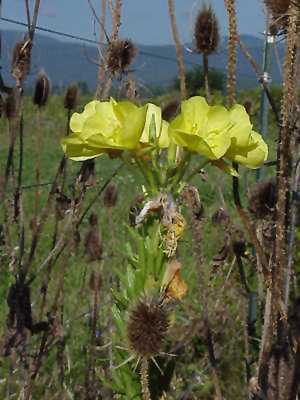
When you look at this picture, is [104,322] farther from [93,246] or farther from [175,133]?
[175,133]

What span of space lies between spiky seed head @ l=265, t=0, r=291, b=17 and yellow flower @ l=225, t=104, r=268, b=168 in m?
0.31

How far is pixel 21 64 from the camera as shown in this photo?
1.57 metres

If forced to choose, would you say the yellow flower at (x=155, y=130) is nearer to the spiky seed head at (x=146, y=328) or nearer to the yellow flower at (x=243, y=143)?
the yellow flower at (x=243, y=143)

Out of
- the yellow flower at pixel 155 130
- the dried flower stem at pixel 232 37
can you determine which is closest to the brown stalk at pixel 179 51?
the dried flower stem at pixel 232 37

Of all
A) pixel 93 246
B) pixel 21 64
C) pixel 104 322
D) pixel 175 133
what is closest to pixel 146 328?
pixel 175 133

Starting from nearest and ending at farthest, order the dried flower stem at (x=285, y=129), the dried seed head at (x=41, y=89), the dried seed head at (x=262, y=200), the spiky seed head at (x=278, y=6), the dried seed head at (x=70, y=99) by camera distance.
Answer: the dried flower stem at (x=285, y=129) < the spiky seed head at (x=278, y=6) < the dried seed head at (x=262, y=200) < the dried seed head at (x=41, y=89) < the dried seed head at (x=70, y=99)

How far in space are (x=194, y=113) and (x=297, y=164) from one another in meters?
0.54

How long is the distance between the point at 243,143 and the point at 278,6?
390mm

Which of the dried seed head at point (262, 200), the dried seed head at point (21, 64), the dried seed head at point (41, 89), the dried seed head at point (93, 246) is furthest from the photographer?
the dried seed head at point (93, 246)

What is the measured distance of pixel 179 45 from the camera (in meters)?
1.33

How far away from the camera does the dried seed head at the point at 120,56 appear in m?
1.66

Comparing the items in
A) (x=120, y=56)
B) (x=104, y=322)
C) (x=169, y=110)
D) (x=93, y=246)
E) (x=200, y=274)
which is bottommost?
(x=104, y=322)

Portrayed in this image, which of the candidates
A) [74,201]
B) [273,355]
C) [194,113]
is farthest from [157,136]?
[74,201]

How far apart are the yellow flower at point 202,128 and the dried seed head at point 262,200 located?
2.19 ft
